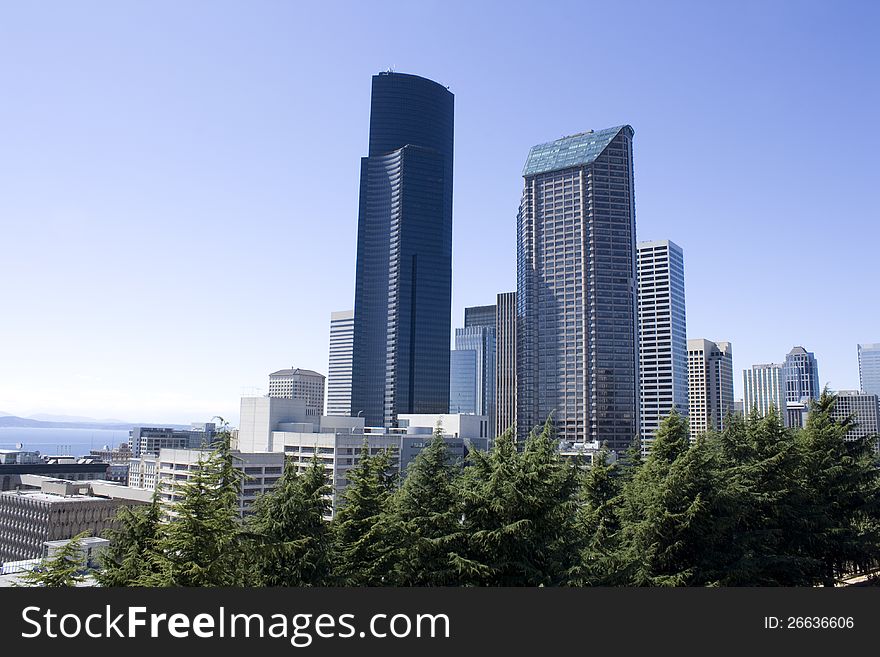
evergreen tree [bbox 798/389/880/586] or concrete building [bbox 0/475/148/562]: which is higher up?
evergreen tree [bbox 798/389/880/586]

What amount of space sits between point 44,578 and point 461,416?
150 m

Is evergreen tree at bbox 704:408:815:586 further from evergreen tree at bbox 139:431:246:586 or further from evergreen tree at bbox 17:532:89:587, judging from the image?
evergreen tree at bbox 17:532:89:587

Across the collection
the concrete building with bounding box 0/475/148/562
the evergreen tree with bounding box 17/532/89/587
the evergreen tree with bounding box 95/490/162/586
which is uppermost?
the evergreen tree with bounding box 17/532/89/587

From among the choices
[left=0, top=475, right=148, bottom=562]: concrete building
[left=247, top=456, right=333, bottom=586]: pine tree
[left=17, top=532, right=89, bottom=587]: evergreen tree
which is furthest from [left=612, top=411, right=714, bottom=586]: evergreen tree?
[left=0, top=475, right=148, bottom=562]: concrete building

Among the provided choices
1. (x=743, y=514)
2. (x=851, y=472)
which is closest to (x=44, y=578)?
(x=743, y=514)

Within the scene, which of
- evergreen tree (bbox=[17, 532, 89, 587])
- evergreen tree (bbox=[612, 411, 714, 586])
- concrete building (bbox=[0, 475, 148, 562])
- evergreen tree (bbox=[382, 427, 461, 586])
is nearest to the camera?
evergreen tree (bbox=[17, 532, 89, 587])

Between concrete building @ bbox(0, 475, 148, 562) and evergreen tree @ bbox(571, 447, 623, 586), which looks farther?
concrete building @ bbox(0, 475, 148, 562)

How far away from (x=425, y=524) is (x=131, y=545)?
42.6ft

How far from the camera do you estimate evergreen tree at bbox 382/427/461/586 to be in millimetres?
21547

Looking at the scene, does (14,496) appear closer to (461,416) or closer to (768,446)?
(461,416)

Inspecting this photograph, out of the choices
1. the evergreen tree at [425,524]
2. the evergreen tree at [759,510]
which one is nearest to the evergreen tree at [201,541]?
the evergreen tree at [425,524]

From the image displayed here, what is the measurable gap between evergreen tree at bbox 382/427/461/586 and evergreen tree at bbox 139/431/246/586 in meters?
5.81

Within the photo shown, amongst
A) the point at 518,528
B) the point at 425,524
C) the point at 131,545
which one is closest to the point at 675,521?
the point at 518,528

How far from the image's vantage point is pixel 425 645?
36.6ft
